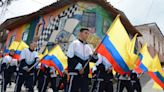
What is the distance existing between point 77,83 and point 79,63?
18.3 inches

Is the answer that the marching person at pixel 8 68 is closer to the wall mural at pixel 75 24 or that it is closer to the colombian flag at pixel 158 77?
the colombian flag at pixel 158 77

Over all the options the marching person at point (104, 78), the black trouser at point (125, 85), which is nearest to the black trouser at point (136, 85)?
the black trouser at point (125, 85)

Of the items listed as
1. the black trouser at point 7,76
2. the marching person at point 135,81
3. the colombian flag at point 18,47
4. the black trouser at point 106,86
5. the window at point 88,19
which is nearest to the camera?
the black trouser at point 106,86

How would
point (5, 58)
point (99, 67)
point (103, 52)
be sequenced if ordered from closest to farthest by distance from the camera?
1. point (103, 52)
2. point (99, 67)
3. point (5, 58)

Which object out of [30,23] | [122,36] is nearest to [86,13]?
[30,23]

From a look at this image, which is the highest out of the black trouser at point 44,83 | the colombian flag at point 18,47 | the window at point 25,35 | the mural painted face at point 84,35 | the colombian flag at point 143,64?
the window at point 25,35

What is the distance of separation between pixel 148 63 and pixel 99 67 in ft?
8.10

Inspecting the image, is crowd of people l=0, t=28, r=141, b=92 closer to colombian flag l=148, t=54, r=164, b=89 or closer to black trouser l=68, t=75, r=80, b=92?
black trouser l=68, t=75, r=80, b=92

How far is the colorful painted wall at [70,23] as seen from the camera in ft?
104

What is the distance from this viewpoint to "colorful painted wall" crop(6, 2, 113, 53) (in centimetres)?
3158

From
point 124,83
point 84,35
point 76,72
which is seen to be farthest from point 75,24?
point 76,72

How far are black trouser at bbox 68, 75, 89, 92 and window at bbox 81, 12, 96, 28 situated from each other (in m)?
22.8

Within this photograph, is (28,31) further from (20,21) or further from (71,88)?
(71,88)

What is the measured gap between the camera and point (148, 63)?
559 inches
